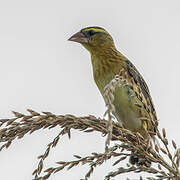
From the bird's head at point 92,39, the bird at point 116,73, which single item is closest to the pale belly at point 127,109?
the bird at point 116,73

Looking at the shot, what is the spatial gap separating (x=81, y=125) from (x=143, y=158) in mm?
366

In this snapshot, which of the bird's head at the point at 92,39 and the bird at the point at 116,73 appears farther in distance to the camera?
the bird's head at the point at 92,39

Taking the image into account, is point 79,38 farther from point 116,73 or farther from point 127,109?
point 127,109

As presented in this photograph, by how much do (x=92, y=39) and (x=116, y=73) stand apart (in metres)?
0.88

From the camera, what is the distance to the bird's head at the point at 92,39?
4516mm

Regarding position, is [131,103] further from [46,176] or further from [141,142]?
[46,176]

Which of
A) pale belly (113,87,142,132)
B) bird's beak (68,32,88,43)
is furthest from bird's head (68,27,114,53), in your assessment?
pale belly (113,87,142,132)

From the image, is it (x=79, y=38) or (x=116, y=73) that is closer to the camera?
(x=116, y=73)

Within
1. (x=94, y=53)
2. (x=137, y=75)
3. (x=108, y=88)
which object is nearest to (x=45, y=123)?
(x=108, y=88)

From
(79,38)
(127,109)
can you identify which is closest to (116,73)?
(127,109)

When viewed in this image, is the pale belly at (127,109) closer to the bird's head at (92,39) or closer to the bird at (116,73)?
the bird at (116,73)

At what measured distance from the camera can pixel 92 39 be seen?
15.2 feet

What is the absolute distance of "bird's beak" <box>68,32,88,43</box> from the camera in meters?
4.43

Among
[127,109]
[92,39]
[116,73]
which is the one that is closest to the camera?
[127,109]
